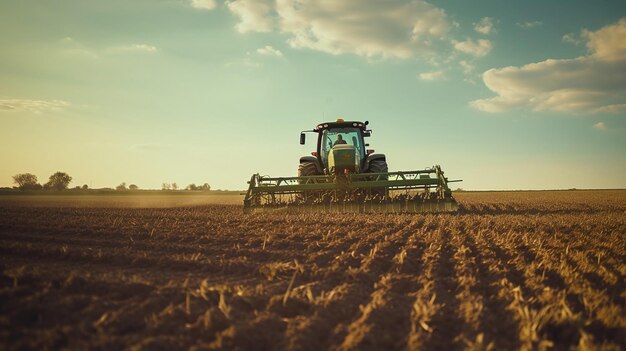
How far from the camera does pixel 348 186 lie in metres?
10.8

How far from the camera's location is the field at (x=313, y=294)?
2301 millimetres

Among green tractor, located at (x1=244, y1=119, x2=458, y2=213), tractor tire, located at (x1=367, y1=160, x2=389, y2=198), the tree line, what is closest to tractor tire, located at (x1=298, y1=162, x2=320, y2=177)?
green tractor, located at (x1=244, y1=119, x2=458, y2=213)

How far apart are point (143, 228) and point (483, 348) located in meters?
6.37

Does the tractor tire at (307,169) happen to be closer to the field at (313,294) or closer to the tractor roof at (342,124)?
the tractor roof at (342,124)

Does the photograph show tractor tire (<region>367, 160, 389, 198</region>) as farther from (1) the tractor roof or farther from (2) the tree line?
(2) the tree line

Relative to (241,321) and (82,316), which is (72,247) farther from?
(241,321)

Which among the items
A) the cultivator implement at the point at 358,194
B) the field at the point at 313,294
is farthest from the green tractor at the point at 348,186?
the field at the point at 313,294

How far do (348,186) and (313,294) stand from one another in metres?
7.75

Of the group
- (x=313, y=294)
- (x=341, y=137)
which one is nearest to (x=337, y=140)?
(x=341, y=137)

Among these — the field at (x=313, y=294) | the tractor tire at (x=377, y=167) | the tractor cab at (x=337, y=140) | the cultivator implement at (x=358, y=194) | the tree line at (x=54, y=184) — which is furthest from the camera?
the tree line at (x=54, y=184)

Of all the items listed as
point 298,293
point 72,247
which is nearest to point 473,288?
point 298,293

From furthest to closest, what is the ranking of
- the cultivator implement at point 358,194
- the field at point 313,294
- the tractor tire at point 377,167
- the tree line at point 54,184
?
the tree line at point 54,184
the tractor tire at point 377,167
the cultivator implement at point 358,194
the field at point 313,294

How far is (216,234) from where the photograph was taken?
637cm

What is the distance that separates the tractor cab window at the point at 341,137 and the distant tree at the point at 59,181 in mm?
53475
